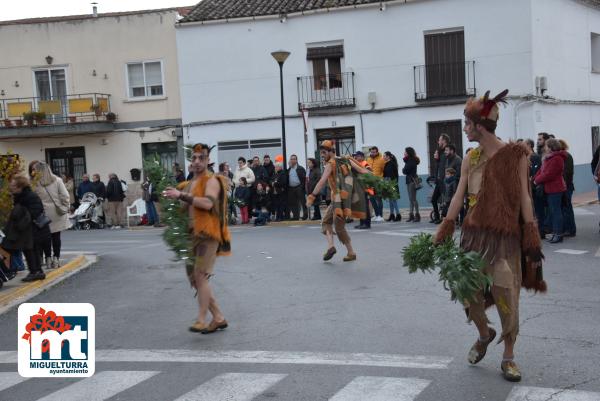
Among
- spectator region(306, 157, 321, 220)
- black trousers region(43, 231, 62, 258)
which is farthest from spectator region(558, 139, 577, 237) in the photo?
black trousers region(43, 231, 62, 258)

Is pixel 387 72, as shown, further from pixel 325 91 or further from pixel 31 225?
pixel 31 225

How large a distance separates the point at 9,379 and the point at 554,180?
9794 mm

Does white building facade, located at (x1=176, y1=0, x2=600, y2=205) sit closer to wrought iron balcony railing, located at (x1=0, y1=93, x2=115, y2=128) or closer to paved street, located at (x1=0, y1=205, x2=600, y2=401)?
wrought iron balcony railing, located at (x1=0, y1=93, x2=115, y2=128)

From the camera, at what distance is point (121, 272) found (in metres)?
12.2

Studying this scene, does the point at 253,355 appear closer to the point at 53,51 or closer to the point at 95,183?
the point at 95,183

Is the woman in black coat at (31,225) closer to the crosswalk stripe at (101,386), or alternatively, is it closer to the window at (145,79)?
the crosswalk stripe at (101,386)

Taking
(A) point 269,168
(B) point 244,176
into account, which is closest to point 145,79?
(A) point 269,168

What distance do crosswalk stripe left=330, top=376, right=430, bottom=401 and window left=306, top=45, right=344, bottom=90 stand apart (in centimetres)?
2076

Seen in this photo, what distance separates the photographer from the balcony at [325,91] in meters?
25.7

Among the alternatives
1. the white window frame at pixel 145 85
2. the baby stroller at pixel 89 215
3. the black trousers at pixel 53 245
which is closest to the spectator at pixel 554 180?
the black trousers at pixel 53 245

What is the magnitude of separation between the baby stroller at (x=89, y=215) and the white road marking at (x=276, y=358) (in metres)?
16.6

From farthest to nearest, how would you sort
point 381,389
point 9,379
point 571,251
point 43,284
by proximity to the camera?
point 571,251, point 43,284, point 9,379, point 381,389

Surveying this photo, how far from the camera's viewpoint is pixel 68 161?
2933 cm

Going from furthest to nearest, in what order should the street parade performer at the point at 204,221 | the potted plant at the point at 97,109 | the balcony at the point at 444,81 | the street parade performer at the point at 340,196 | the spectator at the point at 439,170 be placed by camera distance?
the potted plant at the point at 97,109 < the balcony at the point at 444,81 < the spectator at the point at 439,170 < the street parade performer at the point at 340,196 < the street parade performer at the point at 204,221
